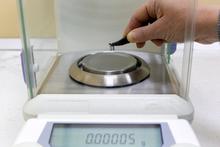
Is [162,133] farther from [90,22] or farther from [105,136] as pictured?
[90,22]

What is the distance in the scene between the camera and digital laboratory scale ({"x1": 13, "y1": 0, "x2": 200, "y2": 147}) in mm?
427

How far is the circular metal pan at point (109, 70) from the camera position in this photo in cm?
56

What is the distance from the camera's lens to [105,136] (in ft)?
1.40

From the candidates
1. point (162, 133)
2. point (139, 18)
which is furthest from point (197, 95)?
point (162, 133)

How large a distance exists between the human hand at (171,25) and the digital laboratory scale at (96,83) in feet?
0.10

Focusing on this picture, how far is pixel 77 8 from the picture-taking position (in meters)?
0.79

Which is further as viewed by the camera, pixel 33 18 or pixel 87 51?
pixel 87 51

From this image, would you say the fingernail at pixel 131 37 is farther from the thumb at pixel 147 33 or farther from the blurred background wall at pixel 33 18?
the blurred background wall at pixel 33 18

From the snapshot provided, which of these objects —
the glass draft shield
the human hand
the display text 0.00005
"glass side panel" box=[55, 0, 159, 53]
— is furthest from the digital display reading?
"glass side panel" box=[55, 0, 159, 53]

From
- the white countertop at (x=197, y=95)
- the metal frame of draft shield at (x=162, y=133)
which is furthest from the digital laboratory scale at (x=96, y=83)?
the white countertop at (x=197, y=95)

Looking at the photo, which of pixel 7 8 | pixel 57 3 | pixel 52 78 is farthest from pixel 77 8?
pixel 7 8

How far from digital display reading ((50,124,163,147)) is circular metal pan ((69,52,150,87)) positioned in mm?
131

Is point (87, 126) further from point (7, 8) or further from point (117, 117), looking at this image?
point (7, 8)

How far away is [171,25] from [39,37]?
0.89 feet
